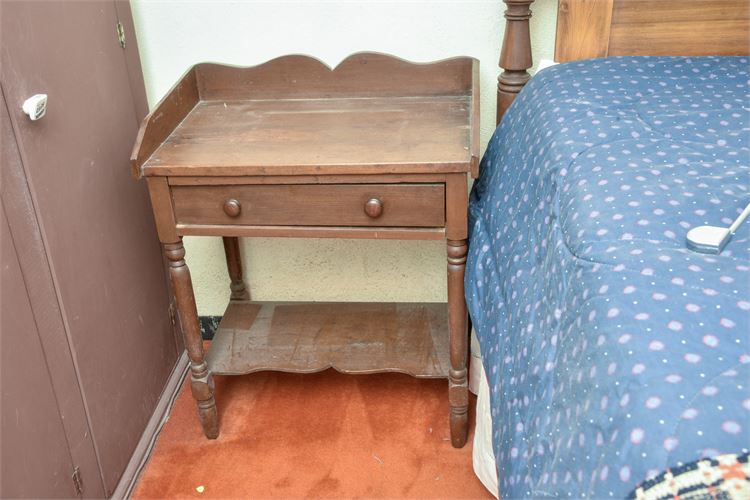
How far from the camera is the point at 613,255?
806 millimetres

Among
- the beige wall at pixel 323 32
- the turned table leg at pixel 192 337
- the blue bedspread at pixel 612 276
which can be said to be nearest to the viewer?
the blue bedspread at pixel 612 276

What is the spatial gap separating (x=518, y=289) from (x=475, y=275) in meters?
0.24

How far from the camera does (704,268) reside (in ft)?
2.40

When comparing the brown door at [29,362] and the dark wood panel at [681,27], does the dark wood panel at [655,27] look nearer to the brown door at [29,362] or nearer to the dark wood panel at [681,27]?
the dark wood panel at [681,27]

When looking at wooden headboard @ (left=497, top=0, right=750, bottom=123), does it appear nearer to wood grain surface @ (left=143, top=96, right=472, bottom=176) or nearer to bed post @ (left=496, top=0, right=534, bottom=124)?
bed post @ (left=496, top=0, right=534, bottom=124)

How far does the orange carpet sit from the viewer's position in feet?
4.74

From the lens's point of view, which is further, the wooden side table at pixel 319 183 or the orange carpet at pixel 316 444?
the orange carpet at pixel 316 444

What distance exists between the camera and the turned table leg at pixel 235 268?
5.82 ft

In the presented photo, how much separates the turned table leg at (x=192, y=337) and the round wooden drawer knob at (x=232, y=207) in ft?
0.46

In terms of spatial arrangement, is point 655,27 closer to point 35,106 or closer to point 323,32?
point 323,32

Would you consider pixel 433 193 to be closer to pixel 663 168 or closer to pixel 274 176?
pixel 274 176

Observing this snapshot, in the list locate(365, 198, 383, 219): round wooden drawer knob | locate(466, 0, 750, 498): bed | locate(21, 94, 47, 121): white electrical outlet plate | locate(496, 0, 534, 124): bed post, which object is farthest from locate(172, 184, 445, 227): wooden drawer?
locate(496, 0, 534, 124): bed post

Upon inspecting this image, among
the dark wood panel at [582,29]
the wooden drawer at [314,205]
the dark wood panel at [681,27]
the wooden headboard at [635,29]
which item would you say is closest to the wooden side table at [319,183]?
the wooden drawer at [314,205]

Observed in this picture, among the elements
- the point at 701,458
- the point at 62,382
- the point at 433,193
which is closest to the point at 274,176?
the point at 433,193
